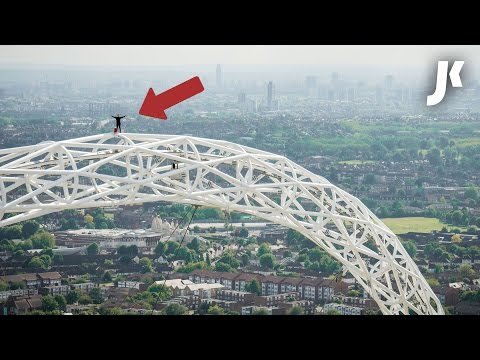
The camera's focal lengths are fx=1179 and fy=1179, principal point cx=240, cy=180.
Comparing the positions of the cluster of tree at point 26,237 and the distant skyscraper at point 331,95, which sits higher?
the distant skyscraper at point 331,95

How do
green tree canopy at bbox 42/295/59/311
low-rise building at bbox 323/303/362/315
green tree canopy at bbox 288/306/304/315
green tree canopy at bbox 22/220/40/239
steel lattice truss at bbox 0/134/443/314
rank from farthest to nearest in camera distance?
1. green tree canopy at bbox 22/220/40/239
2. low-rise building at bbox 323/303/362/315
3. green tree canopy at bbox 42/295/59/311
4. green tree canopy at bbox 288/306/304/315
5. steel lattice truss at bbox 0/134/443/314

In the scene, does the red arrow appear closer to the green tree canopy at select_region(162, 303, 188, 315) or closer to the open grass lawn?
the green tree canopy at select_region(162, 303, 188, 315)

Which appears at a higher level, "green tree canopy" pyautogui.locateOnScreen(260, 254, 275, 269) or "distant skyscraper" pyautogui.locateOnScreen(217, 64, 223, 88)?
"distant skyscraper" pyautogui.locateOnScreen(217, 64, 223, 88)

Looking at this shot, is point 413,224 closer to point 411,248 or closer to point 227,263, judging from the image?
point 411,248

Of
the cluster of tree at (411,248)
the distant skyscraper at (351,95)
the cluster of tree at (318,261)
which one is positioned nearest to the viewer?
the cluster of tree at (318,261)

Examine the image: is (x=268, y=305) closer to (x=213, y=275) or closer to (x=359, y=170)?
(x=213, y=275)

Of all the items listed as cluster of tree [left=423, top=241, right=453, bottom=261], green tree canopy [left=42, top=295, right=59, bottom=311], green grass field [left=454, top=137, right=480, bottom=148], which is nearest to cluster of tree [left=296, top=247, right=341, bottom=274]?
cluster of tree [left=423, top=241, right=453, bottom=261]

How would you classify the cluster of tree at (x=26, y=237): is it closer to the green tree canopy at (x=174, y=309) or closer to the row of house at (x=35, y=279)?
the row of house at (x=35, y=279)

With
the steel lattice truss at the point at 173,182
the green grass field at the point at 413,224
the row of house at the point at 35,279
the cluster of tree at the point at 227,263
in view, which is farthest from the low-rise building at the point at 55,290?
the steel lattice truss at the point at 173,182

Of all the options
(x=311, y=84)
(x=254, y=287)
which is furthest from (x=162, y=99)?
(x=311, y=84)
